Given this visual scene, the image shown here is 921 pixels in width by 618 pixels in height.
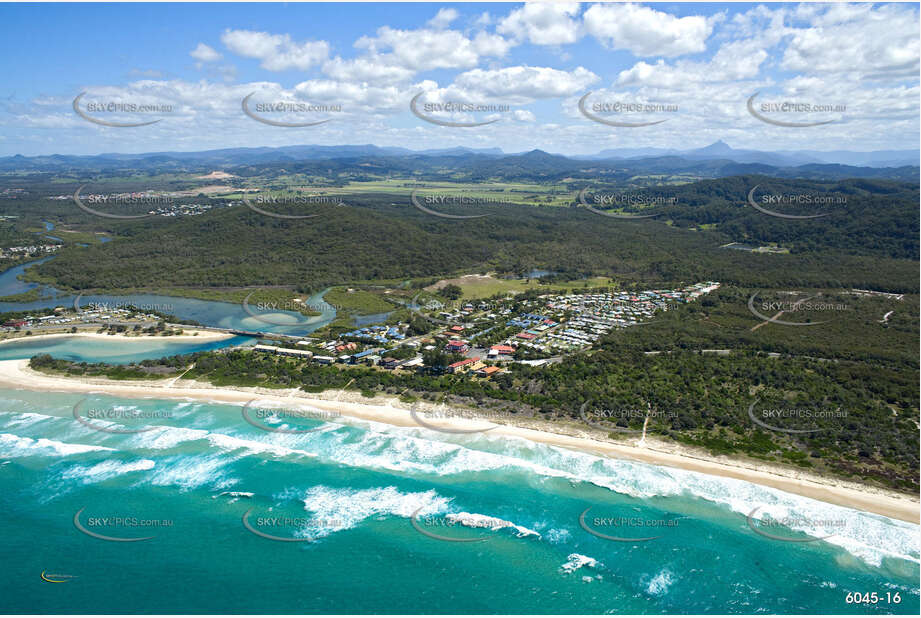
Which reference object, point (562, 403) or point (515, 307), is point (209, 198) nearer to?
point (515, 307)

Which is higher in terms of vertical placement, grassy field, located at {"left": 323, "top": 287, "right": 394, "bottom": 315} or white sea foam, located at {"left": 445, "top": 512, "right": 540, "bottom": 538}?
grassy field, located at {"left": 323, "top": 287, "right": 394, "bottom": 315}

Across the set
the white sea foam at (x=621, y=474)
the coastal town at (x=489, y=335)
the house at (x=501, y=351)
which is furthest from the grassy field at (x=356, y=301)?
the white sea foam at (x=621, y=474)

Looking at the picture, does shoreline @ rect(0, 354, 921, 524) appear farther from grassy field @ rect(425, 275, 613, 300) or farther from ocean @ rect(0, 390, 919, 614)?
grassy field @ rect(425, 275, 613, 300)

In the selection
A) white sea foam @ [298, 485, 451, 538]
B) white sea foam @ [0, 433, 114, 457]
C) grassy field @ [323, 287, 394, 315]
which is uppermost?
grassy field @ [323, 287, 394, 315]

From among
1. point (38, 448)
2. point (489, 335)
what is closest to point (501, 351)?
point (489, 335)

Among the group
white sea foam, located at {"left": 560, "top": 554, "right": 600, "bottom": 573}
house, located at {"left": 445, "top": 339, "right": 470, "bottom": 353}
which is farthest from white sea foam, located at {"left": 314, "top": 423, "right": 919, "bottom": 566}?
house, located at {"left": 445, "top": 339, "right": 470, "bottom": 353}

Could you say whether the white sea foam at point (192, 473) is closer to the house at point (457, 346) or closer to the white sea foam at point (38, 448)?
the white sea foam at point (38, 448)
